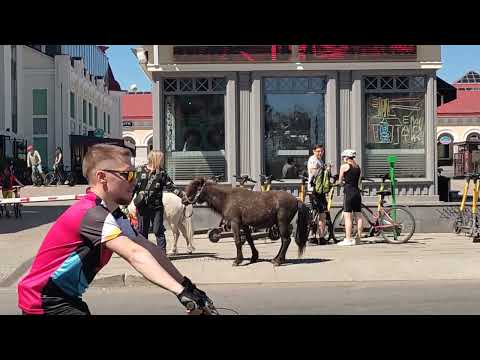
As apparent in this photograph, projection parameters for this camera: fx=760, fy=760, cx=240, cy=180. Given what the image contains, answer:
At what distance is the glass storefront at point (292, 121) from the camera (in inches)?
669

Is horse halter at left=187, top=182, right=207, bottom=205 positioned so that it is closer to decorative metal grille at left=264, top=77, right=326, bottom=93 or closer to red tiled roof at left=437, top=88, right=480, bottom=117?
decorative metal grille at left=264, top=77, right=326, bottom=93

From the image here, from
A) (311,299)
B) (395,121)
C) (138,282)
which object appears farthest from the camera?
(395,121)

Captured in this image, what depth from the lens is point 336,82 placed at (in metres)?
16.8

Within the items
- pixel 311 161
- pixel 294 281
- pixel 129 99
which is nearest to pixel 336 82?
pixel 311 161

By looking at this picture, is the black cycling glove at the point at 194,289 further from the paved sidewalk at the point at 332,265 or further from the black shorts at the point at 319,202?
the black shorts at the point at 319,202

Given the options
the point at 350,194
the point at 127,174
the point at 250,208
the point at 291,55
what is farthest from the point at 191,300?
the point at 291,55

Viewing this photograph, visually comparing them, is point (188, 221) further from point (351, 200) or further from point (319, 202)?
point (351, 200)

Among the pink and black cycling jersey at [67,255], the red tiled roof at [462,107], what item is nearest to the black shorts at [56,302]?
the pink and black cycling jersey at [67,255]

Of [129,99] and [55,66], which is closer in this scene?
[55,66]

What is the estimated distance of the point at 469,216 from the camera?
49.8 feet

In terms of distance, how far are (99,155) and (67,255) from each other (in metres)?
0.46

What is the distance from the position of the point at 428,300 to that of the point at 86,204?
623 cm

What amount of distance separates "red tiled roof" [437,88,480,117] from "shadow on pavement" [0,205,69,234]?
51.2m
